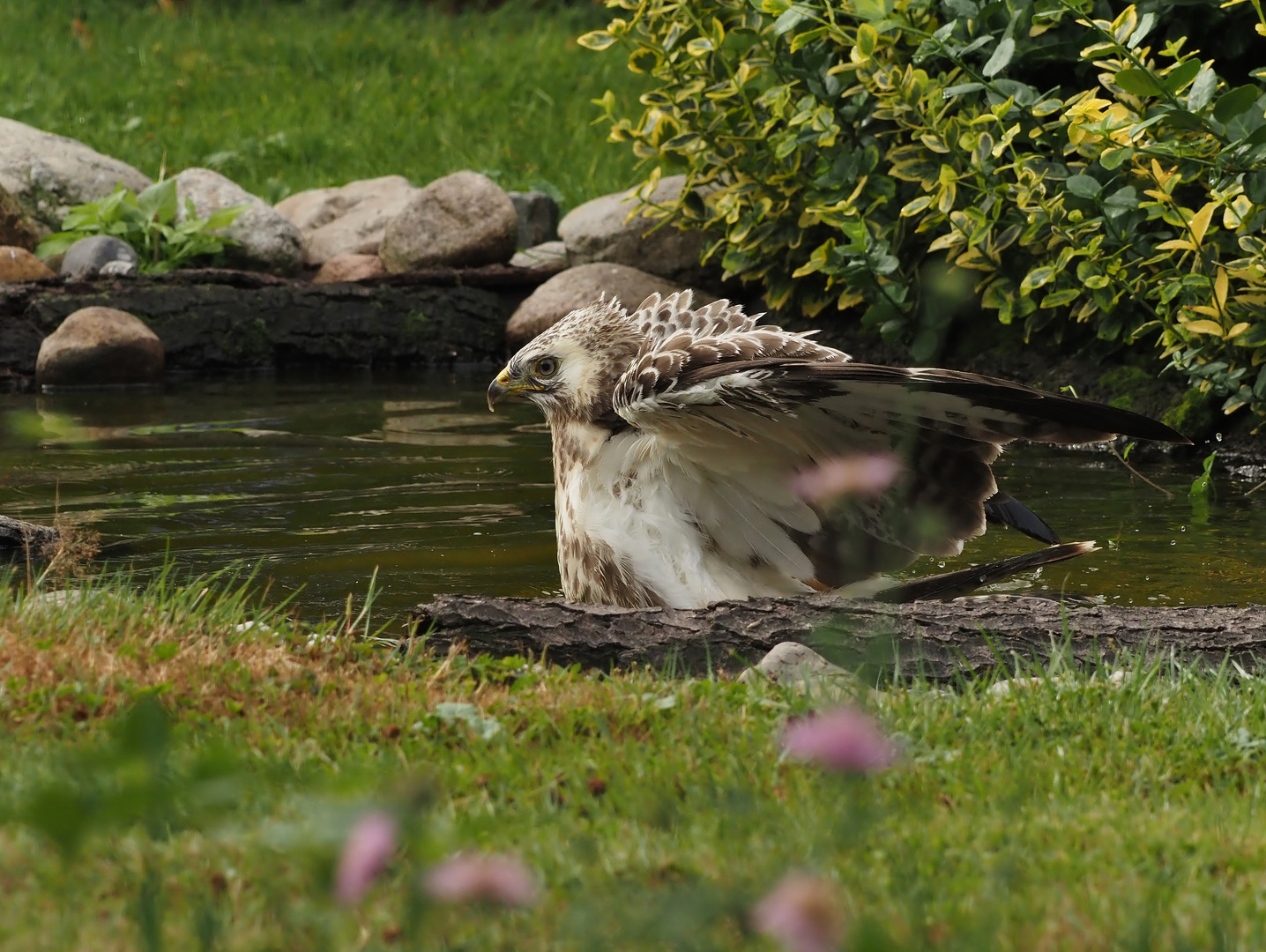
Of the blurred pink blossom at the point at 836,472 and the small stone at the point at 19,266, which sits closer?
the blurred pink blossom at the point at 836,472

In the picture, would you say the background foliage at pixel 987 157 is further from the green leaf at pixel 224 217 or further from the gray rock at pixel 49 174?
the gray rock at pixel 49 174

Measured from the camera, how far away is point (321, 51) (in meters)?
16.2

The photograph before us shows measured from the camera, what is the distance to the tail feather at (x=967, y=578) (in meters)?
4.00

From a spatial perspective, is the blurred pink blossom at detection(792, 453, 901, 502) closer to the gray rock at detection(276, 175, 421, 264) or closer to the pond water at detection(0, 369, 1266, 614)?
the pond water at detection(0, 369, 1266, 614)

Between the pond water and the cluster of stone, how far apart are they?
52cm

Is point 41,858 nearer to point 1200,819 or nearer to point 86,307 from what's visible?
point 1200,819

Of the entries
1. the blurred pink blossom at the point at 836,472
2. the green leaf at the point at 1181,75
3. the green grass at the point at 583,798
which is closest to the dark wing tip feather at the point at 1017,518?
the blurred pink blossom at the point at 836,472

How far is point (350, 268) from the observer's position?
1127cm

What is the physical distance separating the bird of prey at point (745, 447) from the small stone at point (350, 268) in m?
6.59

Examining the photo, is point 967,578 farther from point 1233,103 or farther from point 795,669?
point 1233,103

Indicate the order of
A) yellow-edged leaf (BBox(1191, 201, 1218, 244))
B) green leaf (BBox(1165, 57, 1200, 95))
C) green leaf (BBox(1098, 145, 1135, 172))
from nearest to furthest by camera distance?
1. green leaf (BBox(1165, 57, 1200, 95))
2. green leaf (BBox(1098, 145, 1135, 172))
3. yellow-edged leaf (BBox(1191, 201, 1218, 244))

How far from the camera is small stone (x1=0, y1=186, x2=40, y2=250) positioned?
10.8 metres

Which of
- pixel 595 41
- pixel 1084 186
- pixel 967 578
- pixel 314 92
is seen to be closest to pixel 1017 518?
pixel 967 578

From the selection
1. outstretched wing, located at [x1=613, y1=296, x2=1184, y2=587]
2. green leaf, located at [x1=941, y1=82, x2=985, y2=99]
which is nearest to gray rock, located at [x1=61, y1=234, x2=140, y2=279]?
green leaf, located at [x1=941, y1=82, x2=985, y2=99]
